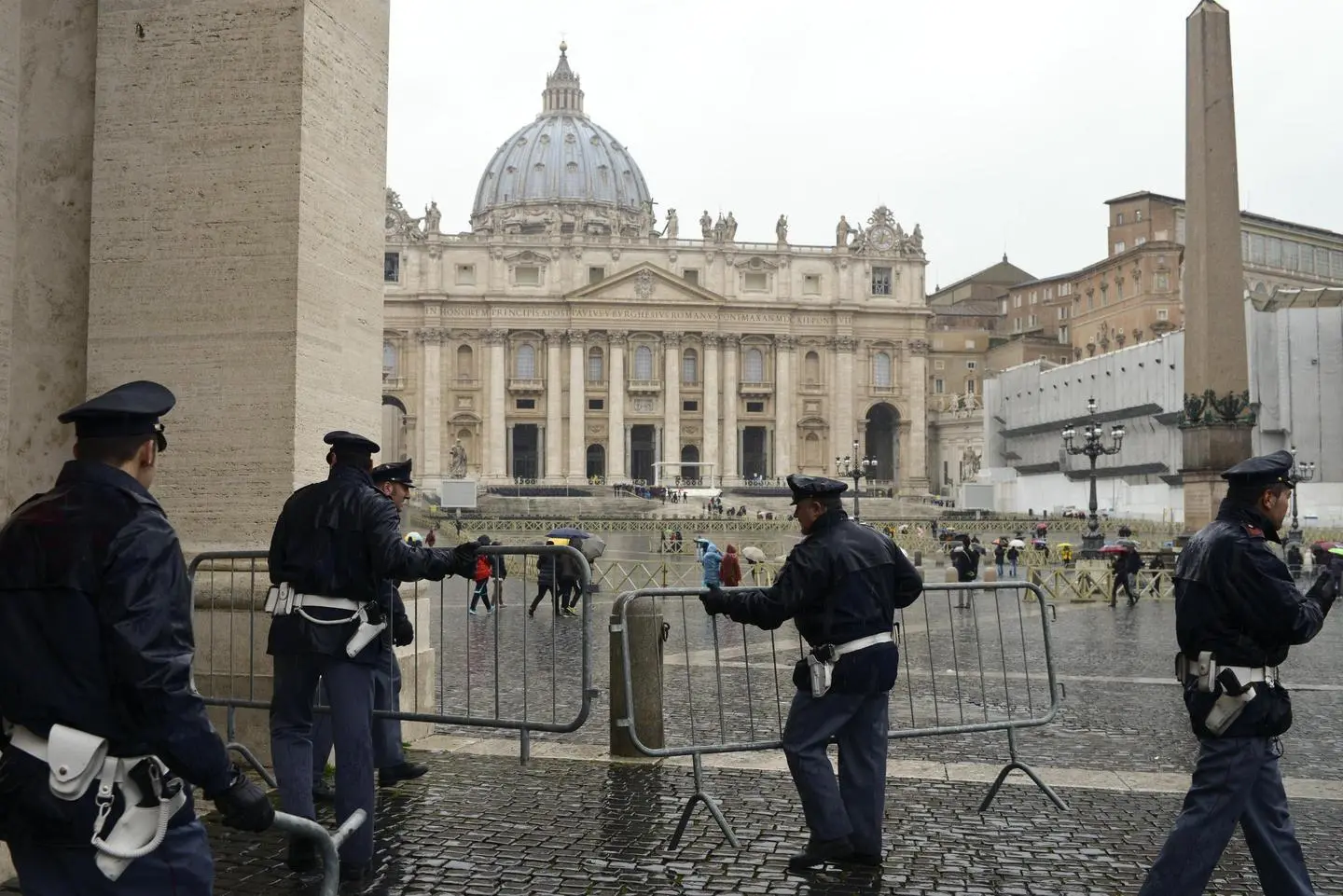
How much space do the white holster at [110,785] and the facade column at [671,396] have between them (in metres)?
76.3

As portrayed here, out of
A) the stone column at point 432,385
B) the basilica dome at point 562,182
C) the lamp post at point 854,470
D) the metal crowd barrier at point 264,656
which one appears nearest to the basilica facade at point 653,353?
the stone column at point 432,385

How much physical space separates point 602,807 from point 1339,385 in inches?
1850

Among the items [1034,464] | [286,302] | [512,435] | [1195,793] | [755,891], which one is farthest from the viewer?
[512,435]

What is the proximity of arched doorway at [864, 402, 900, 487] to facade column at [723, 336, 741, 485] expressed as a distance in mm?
8784

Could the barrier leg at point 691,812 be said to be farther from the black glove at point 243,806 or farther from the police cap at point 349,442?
the black glove at point 243,806

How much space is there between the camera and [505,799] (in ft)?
19.2

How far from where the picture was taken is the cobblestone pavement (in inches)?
182

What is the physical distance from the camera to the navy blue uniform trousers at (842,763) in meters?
4.85

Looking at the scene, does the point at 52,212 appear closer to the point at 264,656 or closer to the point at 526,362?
the point at 264,656

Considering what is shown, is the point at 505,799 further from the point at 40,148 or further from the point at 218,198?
the point at 40,148

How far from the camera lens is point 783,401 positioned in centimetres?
8062

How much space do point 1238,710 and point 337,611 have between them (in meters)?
3.06

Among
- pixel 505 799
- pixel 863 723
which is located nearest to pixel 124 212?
pixel 505 799

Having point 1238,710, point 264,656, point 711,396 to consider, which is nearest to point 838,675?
point 1238,710
